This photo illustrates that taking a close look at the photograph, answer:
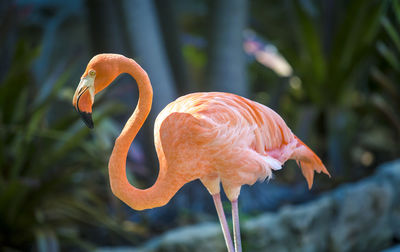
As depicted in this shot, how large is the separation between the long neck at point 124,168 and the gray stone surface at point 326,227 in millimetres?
1382

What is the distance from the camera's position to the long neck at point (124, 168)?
1.38 metres

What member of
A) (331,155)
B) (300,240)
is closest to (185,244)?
(300,240)

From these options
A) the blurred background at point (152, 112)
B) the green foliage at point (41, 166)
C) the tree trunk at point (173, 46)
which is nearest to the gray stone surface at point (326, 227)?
the blurred background at point (152, 112)

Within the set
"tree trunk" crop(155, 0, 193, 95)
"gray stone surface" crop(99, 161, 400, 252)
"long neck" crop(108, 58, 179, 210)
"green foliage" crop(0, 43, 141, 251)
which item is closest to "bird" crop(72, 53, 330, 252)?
"long neck" crop(108, 58, 179, 210)

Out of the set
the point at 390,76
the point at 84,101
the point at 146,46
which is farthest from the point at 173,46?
the point at 84,101

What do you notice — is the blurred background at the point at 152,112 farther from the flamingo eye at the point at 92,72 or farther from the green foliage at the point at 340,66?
the flamingo eye at the point at 92,72

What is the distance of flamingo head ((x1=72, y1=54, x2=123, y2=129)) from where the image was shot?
1274 millimetres

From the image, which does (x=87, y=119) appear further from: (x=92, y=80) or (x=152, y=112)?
(x=152, y=112)

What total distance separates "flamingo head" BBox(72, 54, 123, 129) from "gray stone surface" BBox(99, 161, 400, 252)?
160cm

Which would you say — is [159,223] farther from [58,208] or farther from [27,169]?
[27,169]

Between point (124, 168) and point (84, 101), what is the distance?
0.23 meters

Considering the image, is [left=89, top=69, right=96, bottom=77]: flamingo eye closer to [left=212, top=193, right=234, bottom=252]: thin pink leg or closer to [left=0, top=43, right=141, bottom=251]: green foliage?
[left=212, top=193, right=234, bottom=252]: thin pink leg

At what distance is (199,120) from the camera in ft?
4.67

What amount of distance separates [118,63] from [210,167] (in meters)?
0.41
